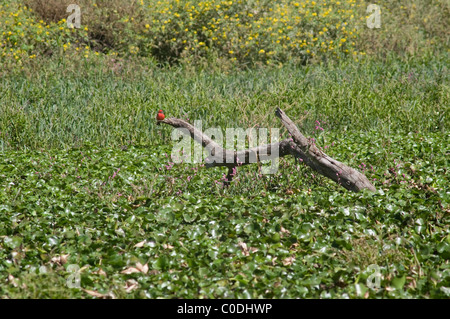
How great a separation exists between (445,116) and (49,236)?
18.5 feet

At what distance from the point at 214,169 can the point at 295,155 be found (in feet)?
4.16

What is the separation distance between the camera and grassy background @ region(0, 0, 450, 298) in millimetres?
3643

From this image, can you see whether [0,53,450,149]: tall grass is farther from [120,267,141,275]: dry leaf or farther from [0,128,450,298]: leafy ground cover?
[120,267,141,275]: dry leaf

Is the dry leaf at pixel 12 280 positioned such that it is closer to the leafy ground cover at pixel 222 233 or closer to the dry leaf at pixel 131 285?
the leafy ground cover at pixel 222 233

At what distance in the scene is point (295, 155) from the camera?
16.6 ft

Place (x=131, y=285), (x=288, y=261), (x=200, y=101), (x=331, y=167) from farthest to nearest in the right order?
(x=200, y=101) < (x=331, y=167) < (x=288, y=261) < (x=131, y=285)

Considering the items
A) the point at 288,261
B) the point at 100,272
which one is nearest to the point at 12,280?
the point at 100,272

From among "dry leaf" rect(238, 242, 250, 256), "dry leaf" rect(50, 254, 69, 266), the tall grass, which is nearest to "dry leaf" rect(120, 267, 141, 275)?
"dry leaf" rect(50, 254, 69, 266)

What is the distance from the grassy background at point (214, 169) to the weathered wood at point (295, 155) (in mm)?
234

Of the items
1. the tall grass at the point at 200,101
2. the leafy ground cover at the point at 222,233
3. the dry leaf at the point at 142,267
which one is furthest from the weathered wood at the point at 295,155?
the dry leaf at the point at 142,267

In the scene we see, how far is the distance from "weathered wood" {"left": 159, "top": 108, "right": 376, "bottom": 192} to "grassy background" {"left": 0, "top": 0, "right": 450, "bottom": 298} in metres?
0.23

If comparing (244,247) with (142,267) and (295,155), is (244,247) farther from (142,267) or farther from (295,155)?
(295,155)

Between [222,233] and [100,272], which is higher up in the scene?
[222,233]
